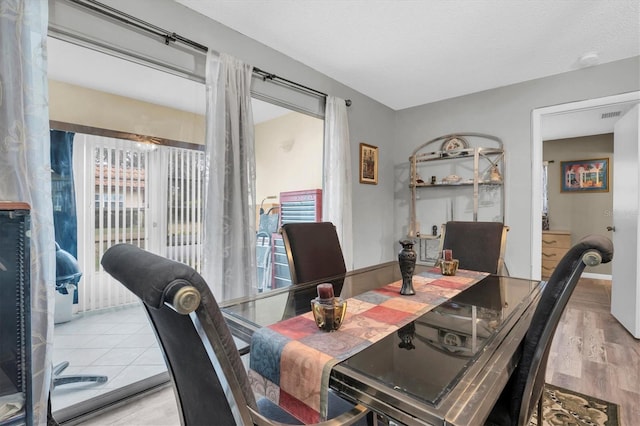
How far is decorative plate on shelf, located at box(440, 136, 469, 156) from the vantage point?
3.58 m

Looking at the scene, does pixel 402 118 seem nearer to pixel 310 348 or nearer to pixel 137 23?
pixel 137 23

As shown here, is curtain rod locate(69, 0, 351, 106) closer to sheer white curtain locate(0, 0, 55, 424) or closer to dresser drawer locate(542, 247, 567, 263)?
sheer white curtain locate(0, 0, 55, 424)

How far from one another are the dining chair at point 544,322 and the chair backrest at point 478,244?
3.87 feet

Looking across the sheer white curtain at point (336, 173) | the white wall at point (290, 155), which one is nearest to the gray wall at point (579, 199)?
the sheer white curtain at point (336, 173)

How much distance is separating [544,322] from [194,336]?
92 centimetres

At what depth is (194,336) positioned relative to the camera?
0.60 meters

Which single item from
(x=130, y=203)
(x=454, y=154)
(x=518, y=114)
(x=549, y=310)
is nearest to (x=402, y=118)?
(x=454, y=154)

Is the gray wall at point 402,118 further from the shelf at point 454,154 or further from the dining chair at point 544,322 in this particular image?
the dining chair at point 544,322

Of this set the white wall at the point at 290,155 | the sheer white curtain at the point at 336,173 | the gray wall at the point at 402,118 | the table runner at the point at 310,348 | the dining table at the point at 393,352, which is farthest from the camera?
the white wall at the point at 290,155

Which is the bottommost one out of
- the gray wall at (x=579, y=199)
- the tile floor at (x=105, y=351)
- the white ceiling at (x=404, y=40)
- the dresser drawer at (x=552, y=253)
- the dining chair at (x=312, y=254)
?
the tile floor at (x=105, y=351)

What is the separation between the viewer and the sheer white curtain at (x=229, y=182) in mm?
2125

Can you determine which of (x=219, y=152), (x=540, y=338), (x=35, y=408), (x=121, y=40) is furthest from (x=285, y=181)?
(x=540, y=338)

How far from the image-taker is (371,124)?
3740 mm

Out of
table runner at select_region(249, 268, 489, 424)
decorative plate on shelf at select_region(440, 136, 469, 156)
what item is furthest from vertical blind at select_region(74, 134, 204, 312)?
decorative plate on shelf at select_region(440, 136, 469, 156)
